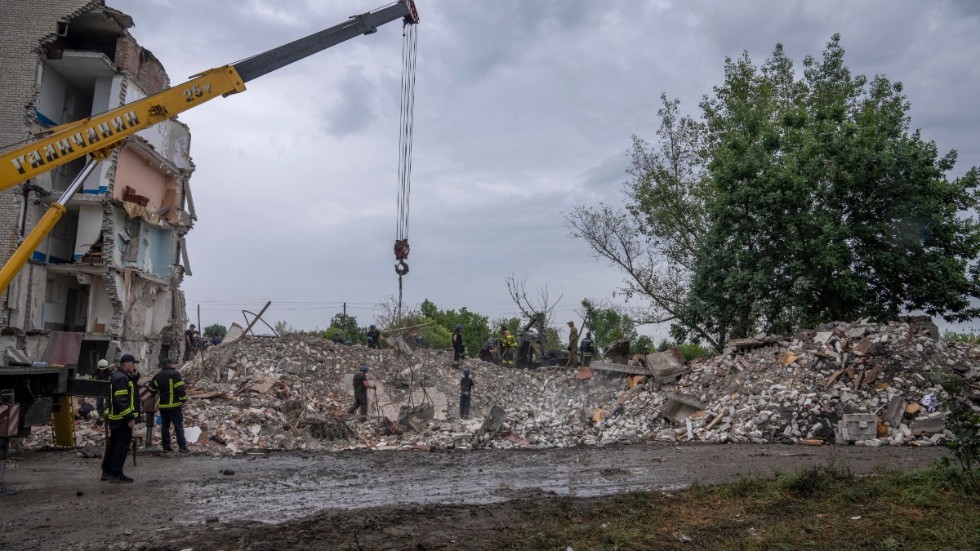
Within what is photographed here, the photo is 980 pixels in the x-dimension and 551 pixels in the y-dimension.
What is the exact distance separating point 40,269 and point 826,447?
2295 cm

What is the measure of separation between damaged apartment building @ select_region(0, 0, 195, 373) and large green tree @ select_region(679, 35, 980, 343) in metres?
19.1

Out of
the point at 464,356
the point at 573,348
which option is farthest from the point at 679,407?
the point at 464,356

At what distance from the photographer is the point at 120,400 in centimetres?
908

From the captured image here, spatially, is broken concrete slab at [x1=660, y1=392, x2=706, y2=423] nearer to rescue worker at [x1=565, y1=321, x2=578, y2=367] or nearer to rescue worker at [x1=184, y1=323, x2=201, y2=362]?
rescue worker at [x1=565, y1=321, x2=578, y2=367]

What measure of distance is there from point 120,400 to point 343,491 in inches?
129

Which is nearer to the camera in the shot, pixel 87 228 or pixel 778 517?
pixel 778 517

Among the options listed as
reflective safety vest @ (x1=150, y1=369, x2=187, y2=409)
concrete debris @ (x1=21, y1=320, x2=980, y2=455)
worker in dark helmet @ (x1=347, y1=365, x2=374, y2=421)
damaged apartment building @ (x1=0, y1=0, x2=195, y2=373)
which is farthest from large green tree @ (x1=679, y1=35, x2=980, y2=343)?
damaged apartment building @ (x1=0, y1=0, x2=195, y2=373)

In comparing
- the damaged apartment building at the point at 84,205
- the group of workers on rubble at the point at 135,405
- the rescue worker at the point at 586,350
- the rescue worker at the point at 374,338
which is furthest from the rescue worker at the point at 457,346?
the damaged apartment building at the point at 84,205

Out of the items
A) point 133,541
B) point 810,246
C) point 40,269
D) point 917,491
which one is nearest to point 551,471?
point 917,491

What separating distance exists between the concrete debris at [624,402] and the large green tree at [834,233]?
171cm

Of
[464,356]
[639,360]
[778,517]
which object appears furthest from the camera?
[464,356]

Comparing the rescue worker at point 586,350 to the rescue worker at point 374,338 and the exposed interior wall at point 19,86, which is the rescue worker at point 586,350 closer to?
the rescue worker at point 374,338

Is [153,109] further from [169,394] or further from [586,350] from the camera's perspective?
[586,350]

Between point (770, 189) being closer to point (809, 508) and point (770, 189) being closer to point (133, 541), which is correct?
point (809, 508)
